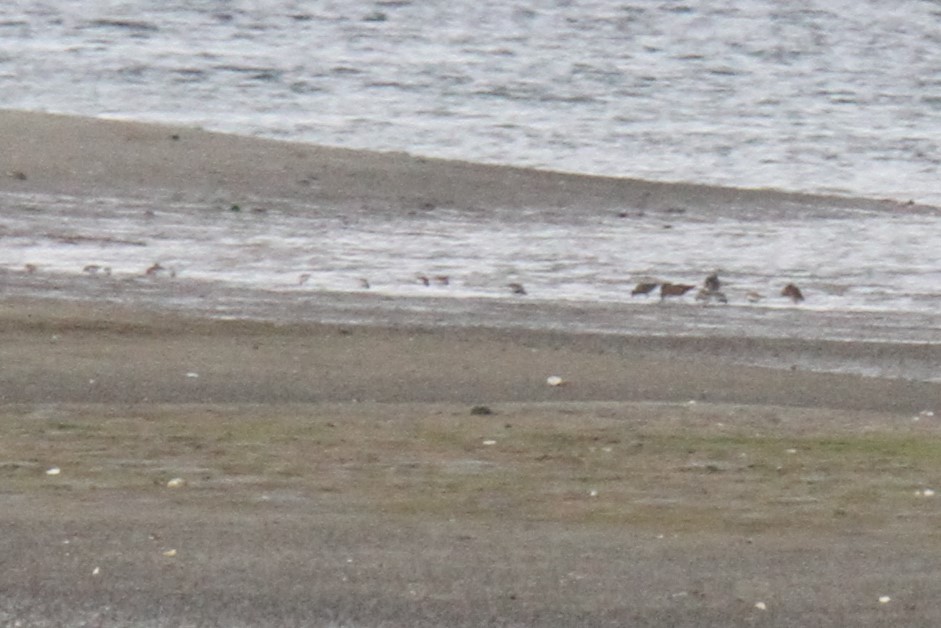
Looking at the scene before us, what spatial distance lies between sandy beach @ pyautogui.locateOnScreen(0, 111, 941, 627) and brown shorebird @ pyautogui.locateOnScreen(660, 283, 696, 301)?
1.39 metres

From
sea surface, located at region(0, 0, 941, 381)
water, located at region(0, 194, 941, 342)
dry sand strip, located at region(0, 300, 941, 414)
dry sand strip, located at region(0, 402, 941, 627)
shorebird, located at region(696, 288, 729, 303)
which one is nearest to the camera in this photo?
dry sand strip, located at region(0, 402, 941, 627)

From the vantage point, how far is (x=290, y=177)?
53.2 feet

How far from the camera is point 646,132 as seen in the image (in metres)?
21.0

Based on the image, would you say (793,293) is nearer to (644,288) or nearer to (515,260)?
(644,288)

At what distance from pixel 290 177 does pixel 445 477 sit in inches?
343

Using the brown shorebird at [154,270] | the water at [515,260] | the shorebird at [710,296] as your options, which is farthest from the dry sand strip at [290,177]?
the shorebird at [710,296]

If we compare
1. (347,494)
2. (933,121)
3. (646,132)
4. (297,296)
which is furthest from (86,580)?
(933,121)

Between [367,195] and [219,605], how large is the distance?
9.75 m

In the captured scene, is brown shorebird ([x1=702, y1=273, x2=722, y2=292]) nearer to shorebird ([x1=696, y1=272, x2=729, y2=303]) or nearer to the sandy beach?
shorebird ([x1=696, y1=272, x2=729, y2=303])

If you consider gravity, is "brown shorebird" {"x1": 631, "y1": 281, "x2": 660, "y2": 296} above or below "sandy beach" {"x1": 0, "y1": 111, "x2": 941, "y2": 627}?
below

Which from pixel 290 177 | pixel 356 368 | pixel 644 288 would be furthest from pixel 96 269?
pixel 290 177

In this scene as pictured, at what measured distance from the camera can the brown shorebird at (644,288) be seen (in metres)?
12.5

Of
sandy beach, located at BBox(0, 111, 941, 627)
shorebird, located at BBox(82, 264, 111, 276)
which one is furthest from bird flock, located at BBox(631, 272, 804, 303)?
shorebird, located at BBox(82, 264, 111, 276)

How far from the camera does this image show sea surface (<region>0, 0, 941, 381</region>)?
12.1 metres
